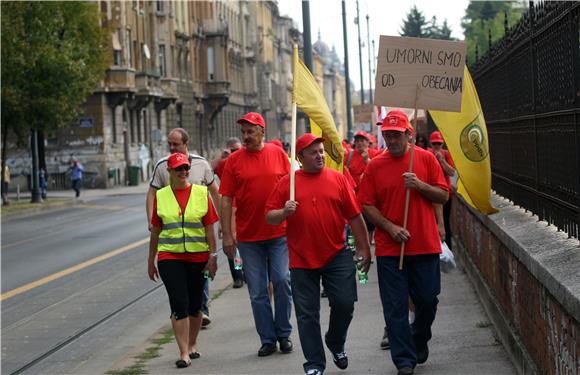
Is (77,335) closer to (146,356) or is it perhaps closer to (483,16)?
(146,356)

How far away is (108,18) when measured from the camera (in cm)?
5978

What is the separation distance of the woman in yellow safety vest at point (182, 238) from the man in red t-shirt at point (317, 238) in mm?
1095

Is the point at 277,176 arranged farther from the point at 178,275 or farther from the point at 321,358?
the point at 321,358

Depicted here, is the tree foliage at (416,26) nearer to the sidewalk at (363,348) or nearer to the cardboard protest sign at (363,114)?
the cardboard protest sign at (363,114)

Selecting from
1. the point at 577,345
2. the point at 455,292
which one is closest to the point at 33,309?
the point at 455,292

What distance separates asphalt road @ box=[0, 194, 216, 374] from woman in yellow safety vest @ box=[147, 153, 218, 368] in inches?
42.1

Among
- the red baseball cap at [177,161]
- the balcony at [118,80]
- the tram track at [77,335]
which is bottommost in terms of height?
the tram track at [77,335]

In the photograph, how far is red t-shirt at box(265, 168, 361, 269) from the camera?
823 cm

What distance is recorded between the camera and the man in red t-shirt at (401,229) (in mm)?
8336

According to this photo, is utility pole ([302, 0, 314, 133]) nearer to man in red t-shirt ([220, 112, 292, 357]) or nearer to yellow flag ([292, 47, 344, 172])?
man in red t-shirt ([220, 112, 292, 357])

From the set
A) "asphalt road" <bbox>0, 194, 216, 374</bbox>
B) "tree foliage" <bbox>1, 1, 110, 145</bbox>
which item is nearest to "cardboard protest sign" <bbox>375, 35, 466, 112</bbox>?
"asphalt road" <bbox>0, 194, 216, 374</bbox>

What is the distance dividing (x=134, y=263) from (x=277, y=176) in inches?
396

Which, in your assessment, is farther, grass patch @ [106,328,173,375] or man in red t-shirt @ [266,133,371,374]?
grass patch @ [106,328,173,375]

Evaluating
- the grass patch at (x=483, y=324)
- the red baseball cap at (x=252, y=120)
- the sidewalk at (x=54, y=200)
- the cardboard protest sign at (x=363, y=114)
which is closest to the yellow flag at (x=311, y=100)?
the red baseball cap at (x=252, y=120)
